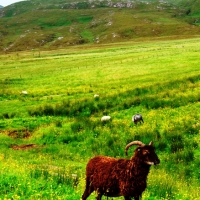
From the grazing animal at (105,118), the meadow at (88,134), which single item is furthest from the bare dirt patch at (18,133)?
the grazing animal at (105,118)

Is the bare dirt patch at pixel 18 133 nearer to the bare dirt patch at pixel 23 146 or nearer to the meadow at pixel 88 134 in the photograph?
the meadow at pixel 88 134

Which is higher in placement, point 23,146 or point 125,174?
point 125,174

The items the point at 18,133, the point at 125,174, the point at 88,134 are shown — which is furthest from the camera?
the point at 18,133

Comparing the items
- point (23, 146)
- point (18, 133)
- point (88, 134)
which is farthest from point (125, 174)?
point (18, 133)

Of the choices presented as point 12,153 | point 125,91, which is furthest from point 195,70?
point 12,153

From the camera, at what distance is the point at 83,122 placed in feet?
87.2

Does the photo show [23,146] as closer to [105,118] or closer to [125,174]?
[105,118]

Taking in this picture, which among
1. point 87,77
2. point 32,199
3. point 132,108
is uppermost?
point 32,199

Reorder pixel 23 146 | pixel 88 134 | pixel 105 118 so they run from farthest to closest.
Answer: pixel 105 118
pixel 88 134
pixel 23 146

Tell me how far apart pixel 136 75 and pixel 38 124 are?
24402 millimetres

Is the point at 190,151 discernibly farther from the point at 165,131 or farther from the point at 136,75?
the point at 136,75

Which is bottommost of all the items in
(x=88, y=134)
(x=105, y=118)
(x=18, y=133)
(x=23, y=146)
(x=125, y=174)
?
(x=18, y=133)

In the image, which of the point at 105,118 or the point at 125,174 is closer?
the point at 125,174

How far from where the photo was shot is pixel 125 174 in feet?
29.9
